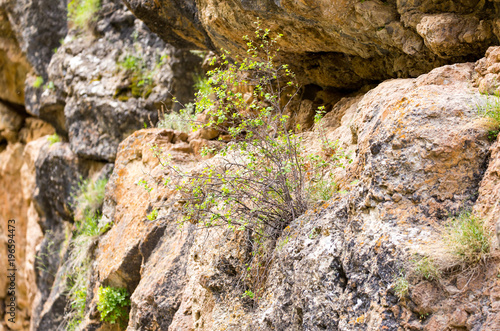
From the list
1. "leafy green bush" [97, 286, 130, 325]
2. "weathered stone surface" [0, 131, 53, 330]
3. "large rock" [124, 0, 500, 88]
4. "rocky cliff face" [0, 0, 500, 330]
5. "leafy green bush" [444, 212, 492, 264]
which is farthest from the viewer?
"weathered stone surface" [0, 131, 53, 330]

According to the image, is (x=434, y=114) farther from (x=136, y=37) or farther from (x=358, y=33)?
(x=136, y=37)

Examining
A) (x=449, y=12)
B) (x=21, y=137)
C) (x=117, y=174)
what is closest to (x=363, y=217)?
(x=449, y=12)

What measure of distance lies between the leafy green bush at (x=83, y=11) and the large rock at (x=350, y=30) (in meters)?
3.76

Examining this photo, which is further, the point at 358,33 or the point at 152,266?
the point at 152,266

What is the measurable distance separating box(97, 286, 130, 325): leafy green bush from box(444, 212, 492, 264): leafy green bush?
4278mm

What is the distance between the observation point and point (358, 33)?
3.81 m

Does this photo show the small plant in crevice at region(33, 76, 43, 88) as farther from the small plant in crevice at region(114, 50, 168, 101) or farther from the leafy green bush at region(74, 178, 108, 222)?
the leafy green bush at region(74, 178, 108, 222)

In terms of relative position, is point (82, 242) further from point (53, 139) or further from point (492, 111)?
point (492, 111)

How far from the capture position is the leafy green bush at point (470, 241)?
2.12 meters

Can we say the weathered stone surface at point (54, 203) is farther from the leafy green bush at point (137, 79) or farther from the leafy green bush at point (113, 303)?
the leafy green bush at point (113, 303)

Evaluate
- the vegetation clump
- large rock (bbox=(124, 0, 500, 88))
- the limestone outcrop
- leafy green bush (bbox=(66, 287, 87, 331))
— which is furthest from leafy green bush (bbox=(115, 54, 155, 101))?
the vegetation clump

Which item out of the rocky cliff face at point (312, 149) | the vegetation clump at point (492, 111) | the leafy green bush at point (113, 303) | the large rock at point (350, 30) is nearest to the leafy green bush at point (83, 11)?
the rocky cliff face at point (312, 149)

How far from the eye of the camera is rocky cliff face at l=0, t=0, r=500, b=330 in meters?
2.38

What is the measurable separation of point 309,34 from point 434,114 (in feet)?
6.53
